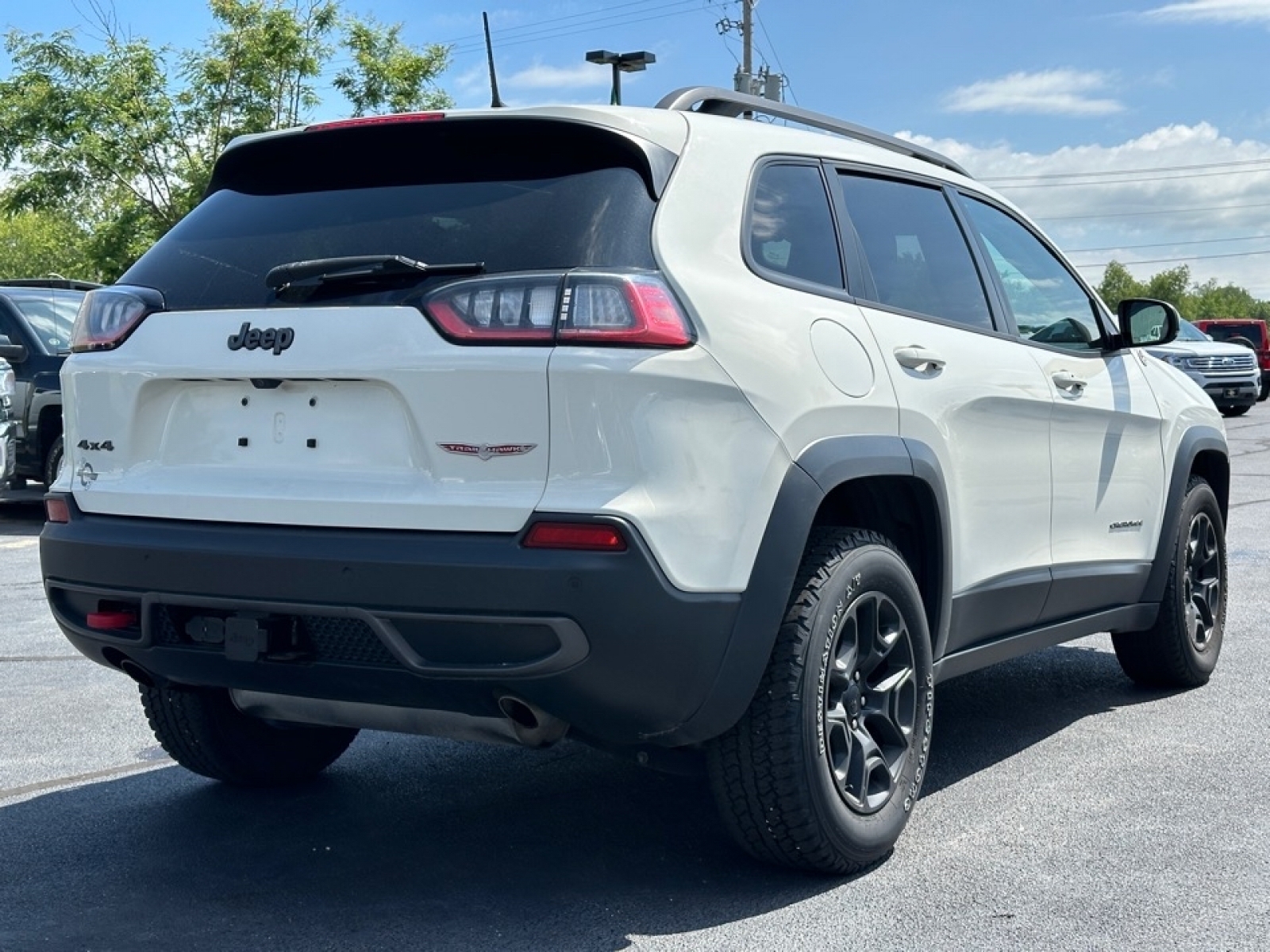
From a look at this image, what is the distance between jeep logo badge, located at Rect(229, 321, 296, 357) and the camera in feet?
11.3

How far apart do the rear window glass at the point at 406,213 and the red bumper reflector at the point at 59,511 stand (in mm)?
563

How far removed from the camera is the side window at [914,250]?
424cm

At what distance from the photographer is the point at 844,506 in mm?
4012

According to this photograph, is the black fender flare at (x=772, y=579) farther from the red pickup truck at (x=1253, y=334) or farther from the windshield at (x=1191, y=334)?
the red pickup truck at (x=1253, y=334)

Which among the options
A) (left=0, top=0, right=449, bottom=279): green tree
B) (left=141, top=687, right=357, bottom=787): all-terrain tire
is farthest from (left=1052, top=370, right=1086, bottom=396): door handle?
(left=0, top=0, right=449, bottom=279): green tree

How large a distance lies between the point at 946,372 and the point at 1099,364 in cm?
128

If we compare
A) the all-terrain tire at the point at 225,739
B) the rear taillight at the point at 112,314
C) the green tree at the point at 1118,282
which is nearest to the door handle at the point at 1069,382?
the all-terrain tire at the point at 225,739

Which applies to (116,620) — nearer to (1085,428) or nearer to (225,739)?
(225,739)

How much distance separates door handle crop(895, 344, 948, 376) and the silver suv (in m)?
23.3

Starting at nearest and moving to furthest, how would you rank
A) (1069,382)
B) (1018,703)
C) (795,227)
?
1. (795,227)
2. (1069,382)
3. (1018,703)

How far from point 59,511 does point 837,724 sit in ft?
6.41

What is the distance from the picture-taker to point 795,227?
392 cm

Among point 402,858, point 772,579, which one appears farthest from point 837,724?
point 402,858

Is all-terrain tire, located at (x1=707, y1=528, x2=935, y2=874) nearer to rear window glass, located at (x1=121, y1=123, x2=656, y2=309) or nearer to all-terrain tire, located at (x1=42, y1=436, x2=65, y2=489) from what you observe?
Answer: rear window glass, located at (x1=121, y1=123, x2=656, y2=309)
